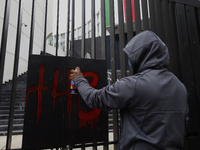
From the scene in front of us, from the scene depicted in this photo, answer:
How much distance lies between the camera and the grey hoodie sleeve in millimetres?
1253

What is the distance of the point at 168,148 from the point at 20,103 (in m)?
6.58

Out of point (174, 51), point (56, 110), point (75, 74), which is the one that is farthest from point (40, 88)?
point (174, 51)

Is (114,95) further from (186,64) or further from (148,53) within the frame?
(186,64)

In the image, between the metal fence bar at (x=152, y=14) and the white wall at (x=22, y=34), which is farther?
the white wall at (x=22, y=34)

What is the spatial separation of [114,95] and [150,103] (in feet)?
0.99

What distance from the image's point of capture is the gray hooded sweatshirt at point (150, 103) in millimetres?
1217

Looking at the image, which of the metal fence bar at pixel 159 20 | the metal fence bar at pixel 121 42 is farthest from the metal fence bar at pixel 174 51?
the metal fence bar at pixel 121 42

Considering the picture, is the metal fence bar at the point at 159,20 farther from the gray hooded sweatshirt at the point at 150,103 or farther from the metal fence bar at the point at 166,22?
the gray hooded sweatshirt at the point at 150,103

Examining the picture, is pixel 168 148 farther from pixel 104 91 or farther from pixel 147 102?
pixel 104 91

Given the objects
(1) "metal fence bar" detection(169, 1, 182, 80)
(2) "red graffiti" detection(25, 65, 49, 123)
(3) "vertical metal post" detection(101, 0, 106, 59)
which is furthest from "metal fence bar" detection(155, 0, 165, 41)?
(2) "red graffiti" detection(25, 65, 49, 123)

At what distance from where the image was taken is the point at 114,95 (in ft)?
4.22

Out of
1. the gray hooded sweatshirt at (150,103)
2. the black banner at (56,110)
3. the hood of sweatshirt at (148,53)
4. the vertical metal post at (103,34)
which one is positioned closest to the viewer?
the gray hooded sweatshirt at (150,103)

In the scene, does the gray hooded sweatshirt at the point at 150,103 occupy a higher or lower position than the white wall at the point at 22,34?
lower

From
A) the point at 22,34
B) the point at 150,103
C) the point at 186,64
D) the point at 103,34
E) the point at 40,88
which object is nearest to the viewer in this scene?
the point at 150,103
